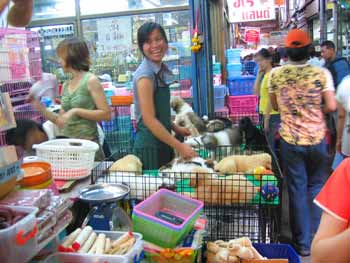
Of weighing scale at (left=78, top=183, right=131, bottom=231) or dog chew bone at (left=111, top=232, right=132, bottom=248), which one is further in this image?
weighing scale at (left=78, top=183, right=131, bottom=231)

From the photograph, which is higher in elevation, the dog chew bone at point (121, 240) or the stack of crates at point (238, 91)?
the stack of crates at point (238, 91)

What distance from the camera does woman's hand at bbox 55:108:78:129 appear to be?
103 inches

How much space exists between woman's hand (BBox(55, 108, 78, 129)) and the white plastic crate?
467mm

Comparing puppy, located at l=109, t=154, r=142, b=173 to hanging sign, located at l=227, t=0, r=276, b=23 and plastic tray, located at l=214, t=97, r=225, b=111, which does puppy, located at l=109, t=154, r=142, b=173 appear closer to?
plastic tray, located at l=214, t=97, r=225, b=111

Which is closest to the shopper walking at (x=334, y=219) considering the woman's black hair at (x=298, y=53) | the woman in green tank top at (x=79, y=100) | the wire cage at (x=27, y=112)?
the woman in green tank top at (x=79, y=100)

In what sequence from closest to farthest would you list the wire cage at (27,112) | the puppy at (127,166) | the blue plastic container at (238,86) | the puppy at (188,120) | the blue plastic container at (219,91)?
the puppy at (127,166), the wire cage at (27,112), the puppy at (188,120), the blue plastic container at (219,91), the blue plastic container at (238,86)

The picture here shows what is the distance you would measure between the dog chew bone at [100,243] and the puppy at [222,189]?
718 mm

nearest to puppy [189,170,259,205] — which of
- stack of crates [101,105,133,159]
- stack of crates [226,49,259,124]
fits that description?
stack of crates [101,105,133,159]

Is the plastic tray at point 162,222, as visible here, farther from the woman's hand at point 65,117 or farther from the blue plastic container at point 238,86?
the blue plastic container at point 238,86

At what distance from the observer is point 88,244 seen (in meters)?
1.42

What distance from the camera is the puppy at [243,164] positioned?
233cm

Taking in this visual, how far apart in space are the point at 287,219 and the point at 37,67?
2875 millimetres

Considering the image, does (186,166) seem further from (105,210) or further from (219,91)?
(219,91)

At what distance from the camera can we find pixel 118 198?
68.2 inches
